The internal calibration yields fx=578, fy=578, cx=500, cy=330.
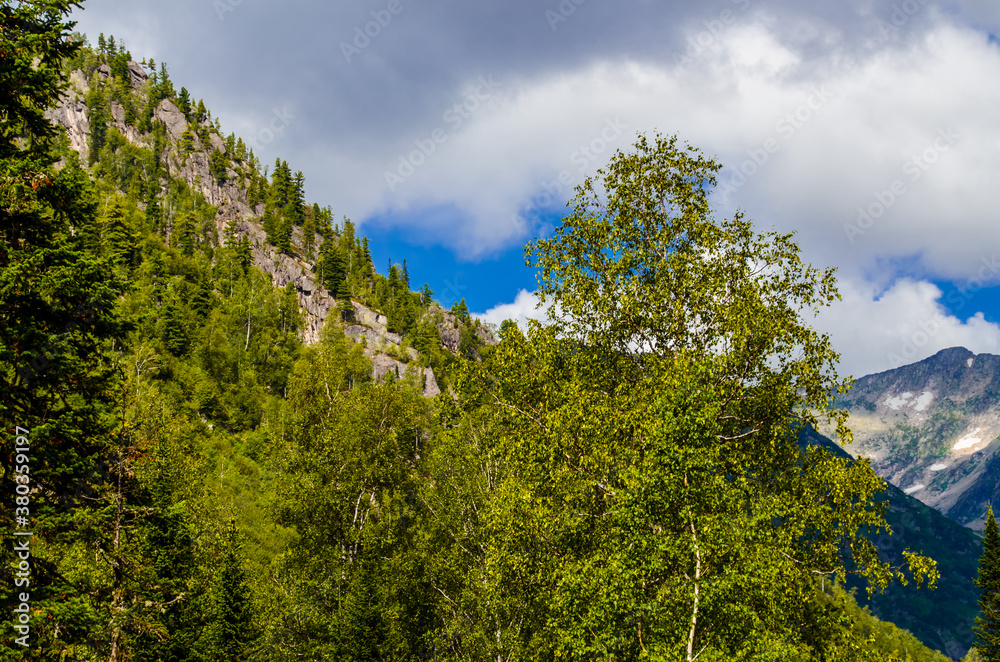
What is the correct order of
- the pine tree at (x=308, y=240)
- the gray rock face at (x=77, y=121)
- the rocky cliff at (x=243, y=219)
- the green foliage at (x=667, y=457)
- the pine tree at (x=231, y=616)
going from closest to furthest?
1. the green foliage at (x=667, y=457)
2. the pine tree at (x=231, y=616)
3. the rocky cliff at (x=243, y=219)
4. the pine tree at (x=308, y=240)
5. the gray rock face at (x=77, y=121)

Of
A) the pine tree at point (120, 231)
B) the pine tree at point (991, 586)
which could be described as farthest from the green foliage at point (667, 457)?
the pine tree at point (120, 231)

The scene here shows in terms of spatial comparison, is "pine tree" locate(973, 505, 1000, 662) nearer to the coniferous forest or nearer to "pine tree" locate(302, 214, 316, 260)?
the coniferous forest

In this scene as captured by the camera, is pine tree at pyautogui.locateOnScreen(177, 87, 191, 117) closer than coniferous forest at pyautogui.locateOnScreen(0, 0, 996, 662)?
No

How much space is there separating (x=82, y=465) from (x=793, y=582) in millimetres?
15318

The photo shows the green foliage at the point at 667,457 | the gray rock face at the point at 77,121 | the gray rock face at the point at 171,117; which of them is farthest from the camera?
the gray rock face at the point at 171,117

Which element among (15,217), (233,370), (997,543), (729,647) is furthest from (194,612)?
(233,370)

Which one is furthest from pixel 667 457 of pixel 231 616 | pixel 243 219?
pixel 243 219

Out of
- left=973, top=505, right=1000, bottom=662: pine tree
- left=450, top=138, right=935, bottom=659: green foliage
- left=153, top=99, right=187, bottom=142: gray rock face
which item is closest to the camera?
left=450, top=138, right=935, bottom=659: green foliage

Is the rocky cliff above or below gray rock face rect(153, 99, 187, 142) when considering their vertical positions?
below

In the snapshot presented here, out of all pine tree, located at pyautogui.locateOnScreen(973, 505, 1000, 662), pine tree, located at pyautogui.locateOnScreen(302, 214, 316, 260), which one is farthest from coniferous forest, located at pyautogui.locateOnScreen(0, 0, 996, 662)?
pine tree, located at pyautogui.locateOnScreen(302, 214, 316, 260)

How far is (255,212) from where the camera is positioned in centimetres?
17788

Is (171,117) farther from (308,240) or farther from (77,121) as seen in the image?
(308,240)

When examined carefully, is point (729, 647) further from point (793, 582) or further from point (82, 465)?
point (82, 465)

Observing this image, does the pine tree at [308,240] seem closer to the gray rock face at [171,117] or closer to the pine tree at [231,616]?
the gray rock face at [171,117]
